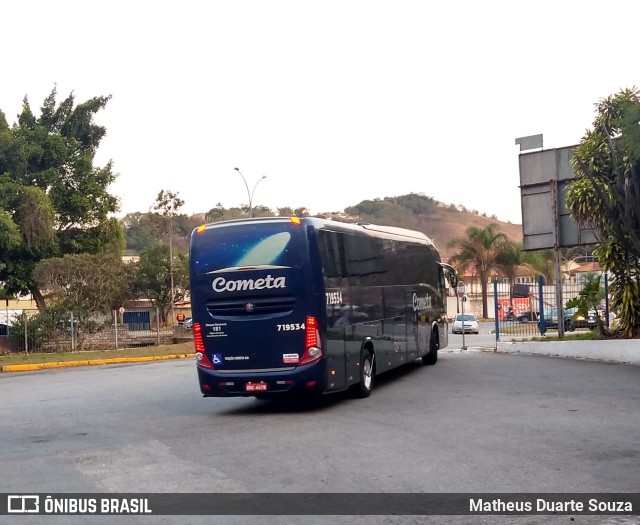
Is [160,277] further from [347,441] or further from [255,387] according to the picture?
[347,441]

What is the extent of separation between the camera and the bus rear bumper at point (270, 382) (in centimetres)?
1388

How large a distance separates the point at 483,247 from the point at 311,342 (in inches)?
2213

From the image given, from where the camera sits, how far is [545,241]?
1148 inches

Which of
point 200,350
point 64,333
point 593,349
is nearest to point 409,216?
point 64,333

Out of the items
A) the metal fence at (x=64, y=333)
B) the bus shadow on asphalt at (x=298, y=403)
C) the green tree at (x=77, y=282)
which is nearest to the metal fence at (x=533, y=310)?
the bus shadow on asphalt at (x=298, y=403)

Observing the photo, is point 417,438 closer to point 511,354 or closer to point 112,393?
point 112,393

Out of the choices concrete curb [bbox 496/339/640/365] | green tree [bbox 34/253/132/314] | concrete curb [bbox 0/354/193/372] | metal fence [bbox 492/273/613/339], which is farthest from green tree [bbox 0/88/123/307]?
concrete curb [bbox 496/339/640/365]

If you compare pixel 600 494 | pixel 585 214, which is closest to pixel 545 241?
pixel 585 214

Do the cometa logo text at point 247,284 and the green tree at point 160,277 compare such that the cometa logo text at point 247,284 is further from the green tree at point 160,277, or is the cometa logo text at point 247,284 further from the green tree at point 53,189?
the green tree at point 160,277

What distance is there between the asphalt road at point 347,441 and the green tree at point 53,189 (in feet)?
92.7

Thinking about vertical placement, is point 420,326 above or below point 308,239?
below

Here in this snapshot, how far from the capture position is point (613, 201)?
77.8ft

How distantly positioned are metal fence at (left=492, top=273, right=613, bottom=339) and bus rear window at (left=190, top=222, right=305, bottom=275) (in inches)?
591

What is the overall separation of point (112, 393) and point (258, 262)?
657 centimetres
